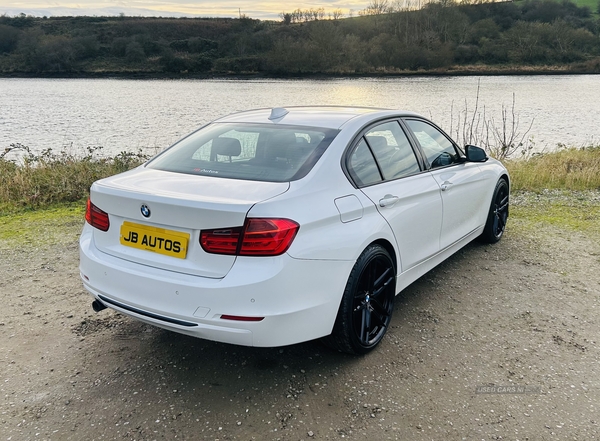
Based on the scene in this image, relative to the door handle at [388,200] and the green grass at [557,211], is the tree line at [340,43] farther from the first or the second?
the door handle at [388,200]

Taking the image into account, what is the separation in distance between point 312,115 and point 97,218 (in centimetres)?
167

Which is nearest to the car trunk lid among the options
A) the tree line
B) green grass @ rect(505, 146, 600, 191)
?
green grass @ rect(505, 146, 600, 191)

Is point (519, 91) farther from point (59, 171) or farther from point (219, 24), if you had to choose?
point (219, 24)

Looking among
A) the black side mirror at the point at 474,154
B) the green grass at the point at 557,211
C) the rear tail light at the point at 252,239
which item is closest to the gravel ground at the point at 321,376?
the rear tail light at the point at 252,239

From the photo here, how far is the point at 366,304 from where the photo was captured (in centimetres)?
306

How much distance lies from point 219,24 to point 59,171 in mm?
88314

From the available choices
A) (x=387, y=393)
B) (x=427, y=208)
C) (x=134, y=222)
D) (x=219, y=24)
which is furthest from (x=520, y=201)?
(x=219, y=24)

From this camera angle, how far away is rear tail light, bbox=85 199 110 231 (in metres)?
2.83

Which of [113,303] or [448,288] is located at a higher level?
[113,303]

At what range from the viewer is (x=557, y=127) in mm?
20703

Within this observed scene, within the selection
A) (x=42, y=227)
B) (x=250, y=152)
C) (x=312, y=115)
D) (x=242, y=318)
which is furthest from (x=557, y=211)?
(x=42, y=227)

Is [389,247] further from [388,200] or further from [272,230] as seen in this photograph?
[272,230]

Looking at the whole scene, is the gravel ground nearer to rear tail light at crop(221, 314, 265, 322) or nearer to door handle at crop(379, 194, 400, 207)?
rear tail light at crop(221, 314, 265, 322)

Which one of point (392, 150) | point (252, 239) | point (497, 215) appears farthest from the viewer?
point (497, 215)
